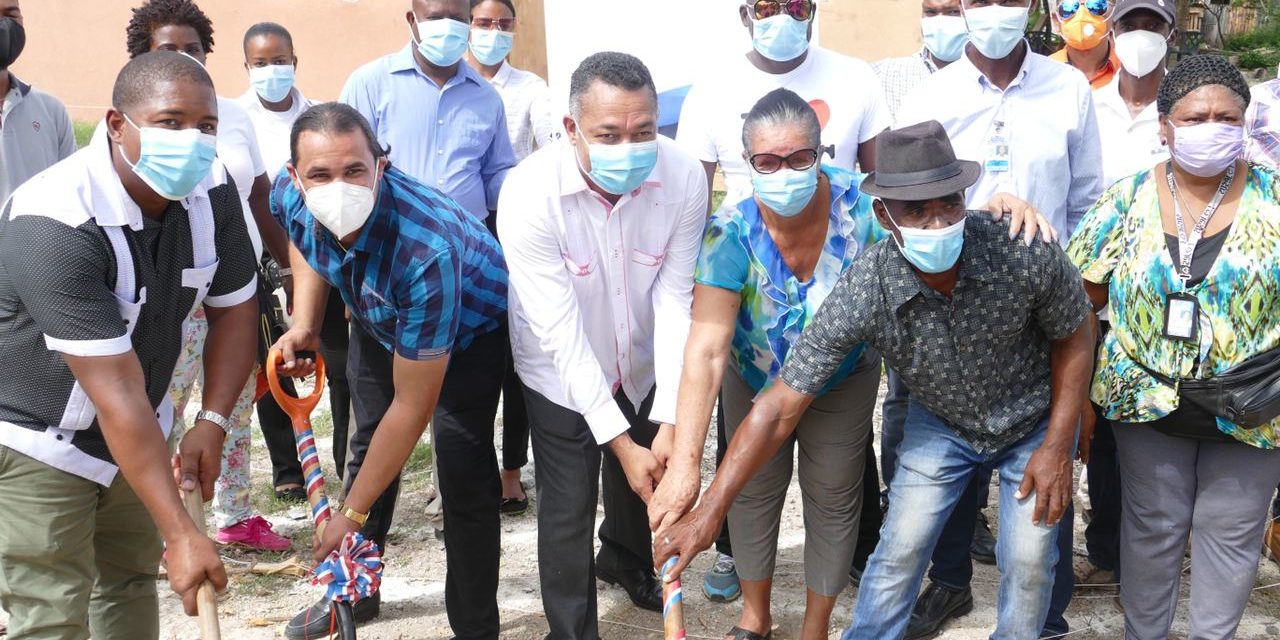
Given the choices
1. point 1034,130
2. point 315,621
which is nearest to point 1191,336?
point 1034,130

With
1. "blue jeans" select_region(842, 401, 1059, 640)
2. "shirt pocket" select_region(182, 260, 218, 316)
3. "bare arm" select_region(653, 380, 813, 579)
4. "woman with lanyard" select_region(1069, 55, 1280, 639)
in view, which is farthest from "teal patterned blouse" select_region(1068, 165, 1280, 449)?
"shirt pocket" select_region(182, 260, 218, 316)

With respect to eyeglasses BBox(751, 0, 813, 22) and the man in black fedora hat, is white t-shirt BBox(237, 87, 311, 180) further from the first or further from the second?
the man in black fedora hat

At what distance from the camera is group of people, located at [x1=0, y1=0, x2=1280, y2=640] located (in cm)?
304

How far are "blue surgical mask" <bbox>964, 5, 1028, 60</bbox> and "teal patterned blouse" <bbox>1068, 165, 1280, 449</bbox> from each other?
2.92 feet

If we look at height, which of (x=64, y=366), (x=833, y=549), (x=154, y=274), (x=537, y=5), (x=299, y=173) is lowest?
(x=833, y=549)

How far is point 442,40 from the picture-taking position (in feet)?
16.0

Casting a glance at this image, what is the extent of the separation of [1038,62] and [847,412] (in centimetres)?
156

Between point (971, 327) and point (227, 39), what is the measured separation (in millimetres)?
12532

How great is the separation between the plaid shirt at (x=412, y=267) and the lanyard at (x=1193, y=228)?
2011 millimetres

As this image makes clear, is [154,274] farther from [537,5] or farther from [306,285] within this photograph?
[537,5]

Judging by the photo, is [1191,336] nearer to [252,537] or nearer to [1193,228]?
[1193,228]

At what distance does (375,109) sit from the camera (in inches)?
193

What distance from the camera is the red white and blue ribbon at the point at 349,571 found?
132 inches

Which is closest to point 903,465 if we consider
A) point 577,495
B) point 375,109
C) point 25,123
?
point 577,495
